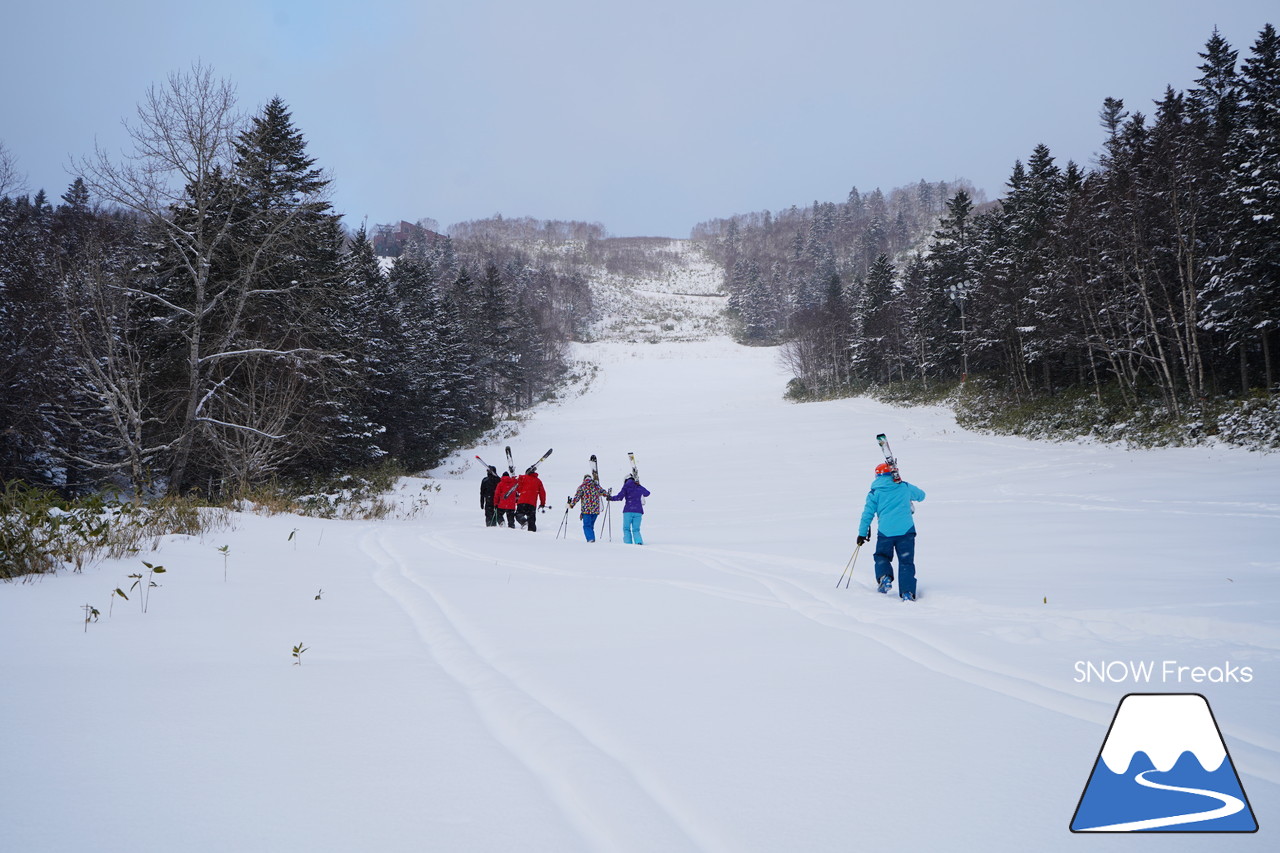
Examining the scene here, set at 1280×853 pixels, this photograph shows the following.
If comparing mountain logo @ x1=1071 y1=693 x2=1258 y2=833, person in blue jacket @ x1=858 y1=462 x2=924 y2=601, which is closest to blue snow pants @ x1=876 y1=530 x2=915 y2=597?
person in blue jacket @ x1=858 y1=462 x2=924 y2=601

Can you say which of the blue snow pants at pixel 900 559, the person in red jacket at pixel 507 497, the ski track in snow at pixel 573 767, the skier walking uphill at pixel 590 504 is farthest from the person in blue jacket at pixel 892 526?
the person in red jacket at pixel 507 497

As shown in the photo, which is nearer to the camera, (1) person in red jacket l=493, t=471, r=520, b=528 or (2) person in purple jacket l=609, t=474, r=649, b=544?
(2) person in purple jacket l=609, t=474, r=649, b=544

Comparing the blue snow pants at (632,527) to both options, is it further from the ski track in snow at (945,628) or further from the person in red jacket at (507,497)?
the ski track in snow at (945,628)

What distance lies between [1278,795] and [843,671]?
1.72m

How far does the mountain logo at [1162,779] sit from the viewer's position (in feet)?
6.75

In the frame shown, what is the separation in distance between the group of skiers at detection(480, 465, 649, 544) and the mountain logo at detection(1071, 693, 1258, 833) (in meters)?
9.53

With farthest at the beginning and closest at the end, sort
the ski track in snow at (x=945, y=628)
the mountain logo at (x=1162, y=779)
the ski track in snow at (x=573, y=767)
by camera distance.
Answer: the ski track in snow at (x=945, y=628), the mountain logo at (x=1162, y=779), the ski track in snow at (x=573, y=767)

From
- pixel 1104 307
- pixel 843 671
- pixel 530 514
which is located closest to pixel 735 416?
pixel 1104 307

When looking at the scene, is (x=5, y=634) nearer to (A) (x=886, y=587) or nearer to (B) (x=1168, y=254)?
(A) (x=886, y=587)

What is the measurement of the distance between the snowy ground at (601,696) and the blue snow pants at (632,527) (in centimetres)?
348

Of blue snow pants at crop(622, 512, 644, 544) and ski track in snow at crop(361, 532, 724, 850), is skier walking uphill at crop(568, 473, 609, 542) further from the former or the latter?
ski track in snow at crop(361, 532, 724, 850)

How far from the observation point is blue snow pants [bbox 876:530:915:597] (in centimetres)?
654

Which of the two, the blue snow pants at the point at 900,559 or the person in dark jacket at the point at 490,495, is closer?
the blue snow pants at the point at 900,559

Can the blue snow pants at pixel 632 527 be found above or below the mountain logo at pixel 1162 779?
below
